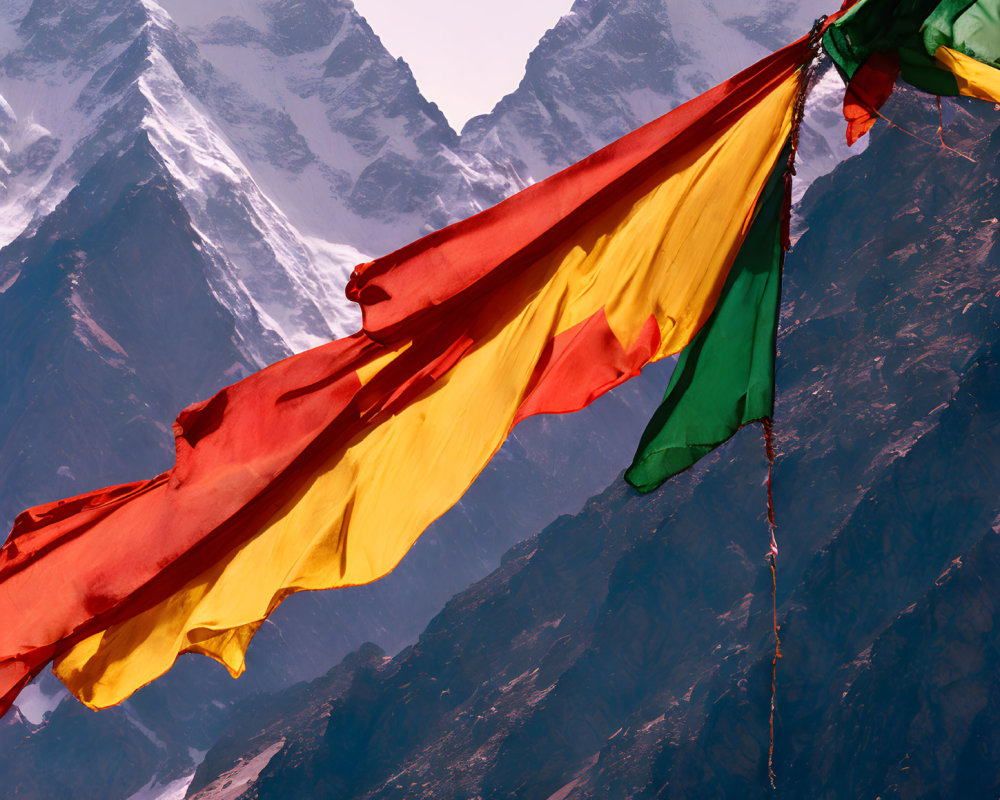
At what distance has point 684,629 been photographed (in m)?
70.4

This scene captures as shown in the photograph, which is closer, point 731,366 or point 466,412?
point 466,412

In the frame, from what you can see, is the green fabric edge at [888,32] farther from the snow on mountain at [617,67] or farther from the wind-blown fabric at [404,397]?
the snow on mountain at [617,67]

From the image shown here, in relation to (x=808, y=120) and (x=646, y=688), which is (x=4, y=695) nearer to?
(x=646, y=688)

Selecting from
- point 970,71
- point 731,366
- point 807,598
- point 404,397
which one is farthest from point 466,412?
point 807,598

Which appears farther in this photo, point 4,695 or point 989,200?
point 989,200

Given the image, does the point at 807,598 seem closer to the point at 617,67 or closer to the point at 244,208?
the point at 244,208

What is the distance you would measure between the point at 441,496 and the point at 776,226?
9.08ft

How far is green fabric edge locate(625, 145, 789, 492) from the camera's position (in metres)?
6.18

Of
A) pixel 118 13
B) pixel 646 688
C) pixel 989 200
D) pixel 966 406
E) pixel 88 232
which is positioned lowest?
pixel 646 688

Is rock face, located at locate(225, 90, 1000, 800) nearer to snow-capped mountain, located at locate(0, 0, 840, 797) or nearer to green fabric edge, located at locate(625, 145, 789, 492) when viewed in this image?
snow-capped mountain, located at locate(0, 0, 840, 797)

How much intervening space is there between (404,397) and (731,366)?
217 centimetres

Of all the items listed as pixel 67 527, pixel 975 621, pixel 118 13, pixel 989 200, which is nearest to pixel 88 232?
pixel 118 13

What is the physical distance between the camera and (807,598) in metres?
56.6

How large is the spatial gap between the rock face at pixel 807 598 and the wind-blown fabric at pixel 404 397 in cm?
4013
